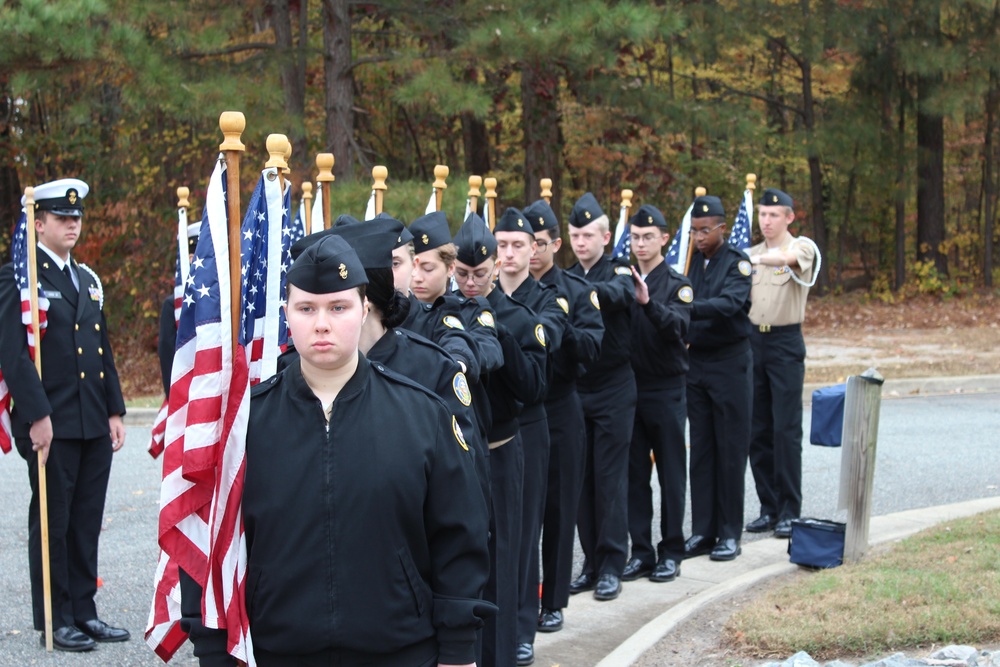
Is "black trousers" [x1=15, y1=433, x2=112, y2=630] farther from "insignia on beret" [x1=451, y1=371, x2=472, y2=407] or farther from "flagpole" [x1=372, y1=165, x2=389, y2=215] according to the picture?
"insignia on beret" [x1=451, y1=371, x2=472, y2=407]

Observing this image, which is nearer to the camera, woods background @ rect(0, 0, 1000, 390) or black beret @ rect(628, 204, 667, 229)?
black beret @ rect(628, 204, 667, 229)

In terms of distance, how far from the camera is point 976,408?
525 inches

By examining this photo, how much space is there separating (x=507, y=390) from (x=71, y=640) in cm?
253

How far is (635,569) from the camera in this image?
7406 mm

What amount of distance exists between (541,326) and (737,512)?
2958 mm

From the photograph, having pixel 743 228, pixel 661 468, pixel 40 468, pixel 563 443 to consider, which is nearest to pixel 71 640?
pixel 40 468

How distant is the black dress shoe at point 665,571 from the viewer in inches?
288

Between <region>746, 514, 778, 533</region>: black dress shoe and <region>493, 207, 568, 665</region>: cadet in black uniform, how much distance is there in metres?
2.85

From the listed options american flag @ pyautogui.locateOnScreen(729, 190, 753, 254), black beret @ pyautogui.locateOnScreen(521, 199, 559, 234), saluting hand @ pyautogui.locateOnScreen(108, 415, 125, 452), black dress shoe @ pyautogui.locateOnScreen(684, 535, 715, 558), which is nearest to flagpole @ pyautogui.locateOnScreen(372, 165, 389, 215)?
black beret @ pyautogui.locateOnScreen(521, 199, 559, 234)

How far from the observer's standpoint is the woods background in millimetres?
14797

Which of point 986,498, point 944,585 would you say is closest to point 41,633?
point 944,585

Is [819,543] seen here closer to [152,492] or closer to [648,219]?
[648,219]

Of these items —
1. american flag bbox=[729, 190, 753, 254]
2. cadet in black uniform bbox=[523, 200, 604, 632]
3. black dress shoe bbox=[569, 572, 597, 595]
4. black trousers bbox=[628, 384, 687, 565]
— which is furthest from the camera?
american flag bbox=[729, 190, 753, 254]

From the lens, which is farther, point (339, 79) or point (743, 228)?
point (339, 79)
